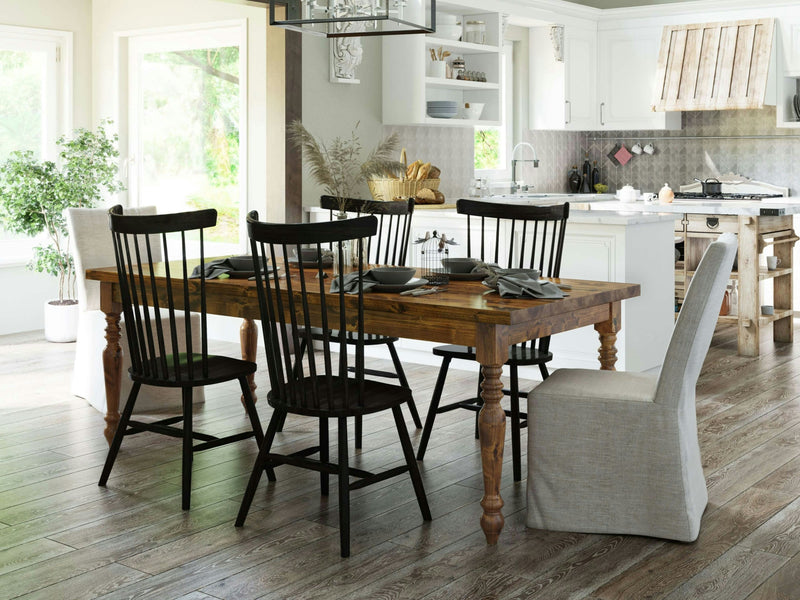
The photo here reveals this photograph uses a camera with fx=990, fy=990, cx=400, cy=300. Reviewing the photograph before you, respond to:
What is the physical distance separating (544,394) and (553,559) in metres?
0.50

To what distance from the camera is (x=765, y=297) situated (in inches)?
298

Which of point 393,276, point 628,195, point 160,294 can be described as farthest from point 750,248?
point 160,294

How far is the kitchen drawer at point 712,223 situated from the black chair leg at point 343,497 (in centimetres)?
383

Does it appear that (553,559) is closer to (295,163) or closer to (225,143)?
(295,163)

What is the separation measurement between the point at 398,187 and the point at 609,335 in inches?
109

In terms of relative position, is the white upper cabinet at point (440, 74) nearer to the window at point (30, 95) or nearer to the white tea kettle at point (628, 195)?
the white tea kettle at point (628, 195)

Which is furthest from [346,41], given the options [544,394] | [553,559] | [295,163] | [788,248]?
[553,559]

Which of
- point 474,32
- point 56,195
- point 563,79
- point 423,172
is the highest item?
point 474,32

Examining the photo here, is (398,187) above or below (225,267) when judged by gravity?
above

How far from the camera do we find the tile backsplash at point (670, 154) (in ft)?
24.0

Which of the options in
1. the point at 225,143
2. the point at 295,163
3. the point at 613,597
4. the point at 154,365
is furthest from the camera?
the point at 225,143

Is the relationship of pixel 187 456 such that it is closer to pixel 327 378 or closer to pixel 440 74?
pixel 327 378

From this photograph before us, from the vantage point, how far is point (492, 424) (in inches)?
117

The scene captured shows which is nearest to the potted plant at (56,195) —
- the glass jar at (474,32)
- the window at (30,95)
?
the window at (30,95)
